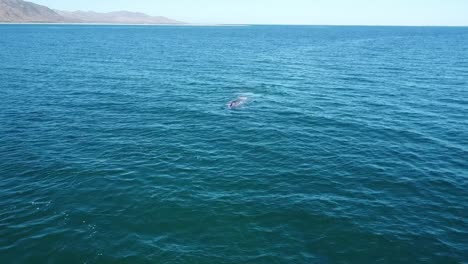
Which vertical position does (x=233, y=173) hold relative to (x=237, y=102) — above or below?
below

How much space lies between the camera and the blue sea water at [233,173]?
100ft

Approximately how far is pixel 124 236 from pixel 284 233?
1485 centimetres

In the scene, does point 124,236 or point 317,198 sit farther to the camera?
point 317,198

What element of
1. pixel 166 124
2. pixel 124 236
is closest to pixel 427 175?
pixel 124 236

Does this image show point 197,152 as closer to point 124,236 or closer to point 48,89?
point 124,236

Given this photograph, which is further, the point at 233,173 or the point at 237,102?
the point at 237,102

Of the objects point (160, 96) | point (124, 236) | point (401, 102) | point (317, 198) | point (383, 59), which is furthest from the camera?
point (383, 59)

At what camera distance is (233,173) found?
142ft

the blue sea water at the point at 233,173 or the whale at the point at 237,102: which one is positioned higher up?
the whale at the point at 237,102

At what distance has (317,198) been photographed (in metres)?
38.0

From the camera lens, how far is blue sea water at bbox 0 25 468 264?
100ft

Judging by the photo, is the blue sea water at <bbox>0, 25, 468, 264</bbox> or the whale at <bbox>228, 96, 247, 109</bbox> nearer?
the blue sea water at <bbox>0, 25, 468, 264</bbox>

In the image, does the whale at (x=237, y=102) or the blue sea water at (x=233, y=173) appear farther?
the whale at (x=237, y=102)

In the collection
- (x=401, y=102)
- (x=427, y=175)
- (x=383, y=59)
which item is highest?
(x=383, y=59)
